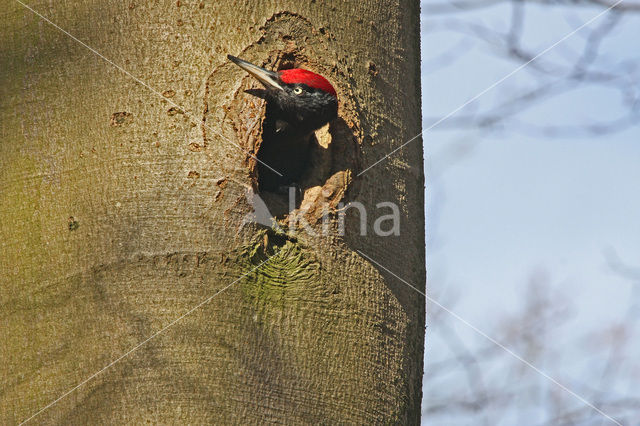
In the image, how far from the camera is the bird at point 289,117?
6.66 ft

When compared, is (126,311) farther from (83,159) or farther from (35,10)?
(35,10)

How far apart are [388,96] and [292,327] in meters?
0.77

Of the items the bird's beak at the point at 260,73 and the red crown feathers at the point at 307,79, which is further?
the red crown feathers at the point at 307,79

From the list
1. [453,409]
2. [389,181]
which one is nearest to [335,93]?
[389,181]

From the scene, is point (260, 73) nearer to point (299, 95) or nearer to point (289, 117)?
point (299, 95)

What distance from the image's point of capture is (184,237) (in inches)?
67.4

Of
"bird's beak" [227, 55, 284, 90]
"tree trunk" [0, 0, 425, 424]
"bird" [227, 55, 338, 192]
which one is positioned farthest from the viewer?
"bird" [227, 55, 338, 192]

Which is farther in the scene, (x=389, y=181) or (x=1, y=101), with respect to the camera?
(x=389, y=181)

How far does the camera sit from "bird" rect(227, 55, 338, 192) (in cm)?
203

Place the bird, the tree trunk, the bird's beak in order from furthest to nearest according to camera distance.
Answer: the bird
the bird's beak
the tree trunk

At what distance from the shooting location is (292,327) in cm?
174

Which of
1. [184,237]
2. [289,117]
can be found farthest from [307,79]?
[184,237]

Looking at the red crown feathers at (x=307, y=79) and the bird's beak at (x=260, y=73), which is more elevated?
the red crown feathers at (x=307, y=79)

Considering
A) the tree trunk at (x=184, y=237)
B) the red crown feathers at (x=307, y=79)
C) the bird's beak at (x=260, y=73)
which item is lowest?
the tree trunk at (x=184, y=237)
